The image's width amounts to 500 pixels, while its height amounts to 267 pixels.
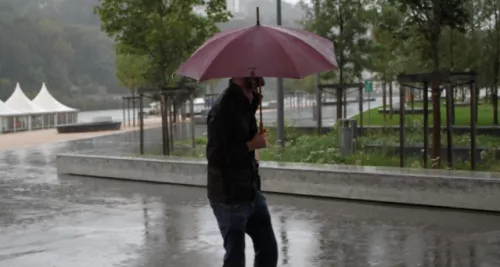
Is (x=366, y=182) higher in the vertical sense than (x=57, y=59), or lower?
lower

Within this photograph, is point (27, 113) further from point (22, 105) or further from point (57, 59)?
point (57, 59)

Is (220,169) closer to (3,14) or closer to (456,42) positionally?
(456,42)

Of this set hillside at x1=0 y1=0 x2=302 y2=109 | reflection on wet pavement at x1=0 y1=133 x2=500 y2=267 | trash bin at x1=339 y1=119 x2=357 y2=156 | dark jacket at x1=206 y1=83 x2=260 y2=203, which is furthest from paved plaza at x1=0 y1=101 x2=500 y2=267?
hillside at x1=0 y1=0 x2=302 y2=109

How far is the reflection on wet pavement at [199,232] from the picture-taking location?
21.6ft

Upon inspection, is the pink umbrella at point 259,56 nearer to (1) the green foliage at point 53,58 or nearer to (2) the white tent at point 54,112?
(2) the white tent at point 54,112

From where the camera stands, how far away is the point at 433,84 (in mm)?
10672

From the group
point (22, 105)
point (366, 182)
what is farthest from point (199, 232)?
point (22, 105)

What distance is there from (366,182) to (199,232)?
285 cm

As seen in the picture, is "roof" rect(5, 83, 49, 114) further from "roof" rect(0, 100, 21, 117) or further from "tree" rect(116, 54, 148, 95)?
"tree" rect(116, 54, 148, 95)

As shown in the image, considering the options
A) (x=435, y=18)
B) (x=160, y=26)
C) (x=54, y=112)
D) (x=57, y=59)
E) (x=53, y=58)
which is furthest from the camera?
(x=57, y=59)

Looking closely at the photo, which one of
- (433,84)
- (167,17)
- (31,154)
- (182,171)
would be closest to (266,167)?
(182,171)

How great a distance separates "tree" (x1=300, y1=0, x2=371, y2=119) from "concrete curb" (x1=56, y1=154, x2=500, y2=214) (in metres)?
7.53

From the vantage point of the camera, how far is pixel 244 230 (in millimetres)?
4363

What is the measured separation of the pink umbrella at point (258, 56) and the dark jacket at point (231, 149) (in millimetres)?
176
